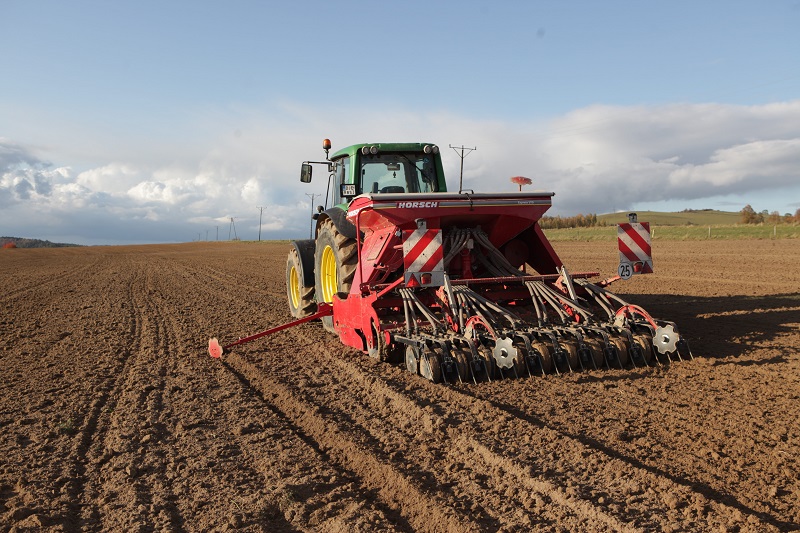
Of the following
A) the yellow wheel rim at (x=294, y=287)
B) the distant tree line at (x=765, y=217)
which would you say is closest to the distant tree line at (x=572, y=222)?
the distant tree line at (x=765, y=217)

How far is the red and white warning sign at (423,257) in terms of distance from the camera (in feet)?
18.5

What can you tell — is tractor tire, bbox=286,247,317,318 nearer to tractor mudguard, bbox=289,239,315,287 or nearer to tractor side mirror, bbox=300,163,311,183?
tractor mudguard, bbox=289,239,315,287

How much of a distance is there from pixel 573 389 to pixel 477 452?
58.0 inches

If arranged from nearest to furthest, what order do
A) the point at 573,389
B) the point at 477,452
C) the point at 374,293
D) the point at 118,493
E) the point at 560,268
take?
1. the point at 118,493
2. the point at 477,452
3. the point at 573,389
4. the point at 374,293
5. the point at 560,268

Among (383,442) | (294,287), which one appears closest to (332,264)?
(294,287)

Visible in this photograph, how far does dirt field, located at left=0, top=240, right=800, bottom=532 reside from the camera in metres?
2.88

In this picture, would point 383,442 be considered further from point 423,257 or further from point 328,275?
point 328,275

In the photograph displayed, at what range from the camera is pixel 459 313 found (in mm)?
5371

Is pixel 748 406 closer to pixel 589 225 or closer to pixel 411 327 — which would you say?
pixel 411 327

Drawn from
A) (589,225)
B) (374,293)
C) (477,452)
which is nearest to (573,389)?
(477,452)

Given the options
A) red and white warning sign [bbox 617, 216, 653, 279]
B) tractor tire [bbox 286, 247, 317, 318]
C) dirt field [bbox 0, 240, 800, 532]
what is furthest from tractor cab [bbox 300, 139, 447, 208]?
red and white warning sign [bbox 617, 216, 653, 279]

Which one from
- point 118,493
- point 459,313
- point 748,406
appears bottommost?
point 118,493

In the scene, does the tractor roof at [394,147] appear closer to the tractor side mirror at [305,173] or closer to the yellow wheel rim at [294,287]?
the tractor side mirror at [305,173]

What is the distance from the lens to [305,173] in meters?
8.36
